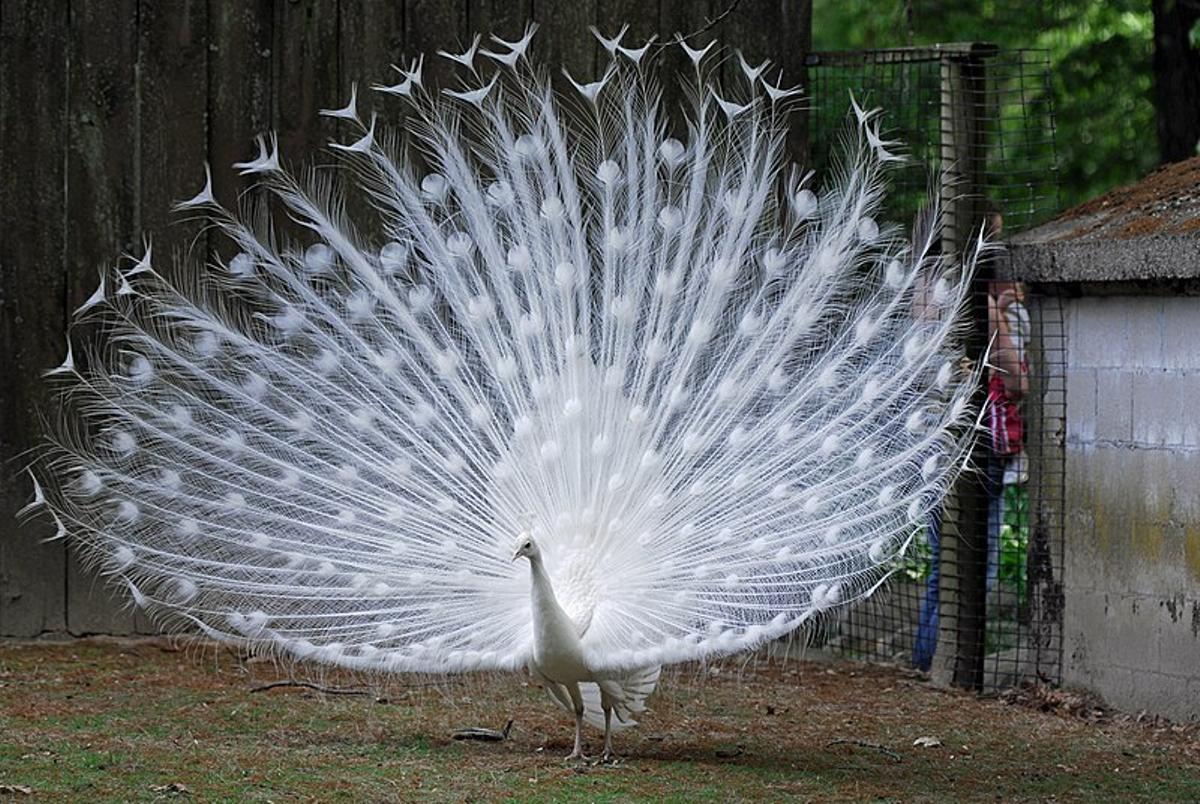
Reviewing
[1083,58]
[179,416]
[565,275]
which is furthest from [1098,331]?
[1083,58]

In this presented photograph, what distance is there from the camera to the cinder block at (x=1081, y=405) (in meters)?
8.00

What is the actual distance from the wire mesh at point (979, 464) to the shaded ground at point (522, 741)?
1.14ft

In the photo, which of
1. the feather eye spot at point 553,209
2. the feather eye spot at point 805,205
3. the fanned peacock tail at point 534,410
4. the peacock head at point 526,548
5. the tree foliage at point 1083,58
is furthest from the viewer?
the tree foliage at point 1083,58

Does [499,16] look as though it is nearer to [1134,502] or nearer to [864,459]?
[864,459]

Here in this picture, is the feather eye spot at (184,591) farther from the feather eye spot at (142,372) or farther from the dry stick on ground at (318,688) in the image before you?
the dry stick on ground at (318,688)

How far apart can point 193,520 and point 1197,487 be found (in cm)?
421

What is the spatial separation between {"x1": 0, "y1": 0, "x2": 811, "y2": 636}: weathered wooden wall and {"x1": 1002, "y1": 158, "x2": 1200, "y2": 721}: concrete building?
134 inches

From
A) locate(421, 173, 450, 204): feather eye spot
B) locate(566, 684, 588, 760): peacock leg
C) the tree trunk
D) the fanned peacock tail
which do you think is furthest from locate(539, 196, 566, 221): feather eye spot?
the tree trunk

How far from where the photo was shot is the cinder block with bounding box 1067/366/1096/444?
8000mm

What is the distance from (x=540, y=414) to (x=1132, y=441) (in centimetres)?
281

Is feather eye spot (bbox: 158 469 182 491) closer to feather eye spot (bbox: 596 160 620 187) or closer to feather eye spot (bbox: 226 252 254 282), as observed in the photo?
feather eye spot (bbox: 226 252 254 282)

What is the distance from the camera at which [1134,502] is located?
7.75 m

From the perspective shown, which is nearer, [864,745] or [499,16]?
[864,745]

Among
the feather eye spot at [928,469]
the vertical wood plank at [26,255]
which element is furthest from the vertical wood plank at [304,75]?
the feather eye spot at [928,469]
